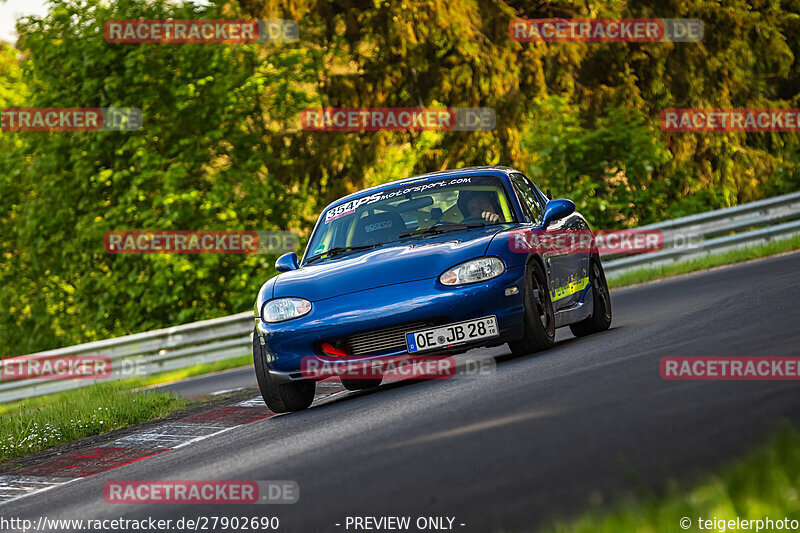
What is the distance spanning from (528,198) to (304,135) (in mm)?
17087

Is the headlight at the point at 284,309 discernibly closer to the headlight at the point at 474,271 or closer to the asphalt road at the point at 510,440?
the asphalt road at the point at 510,440

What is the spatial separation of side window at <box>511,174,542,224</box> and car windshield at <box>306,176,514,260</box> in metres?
0.26

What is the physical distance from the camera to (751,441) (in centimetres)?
456

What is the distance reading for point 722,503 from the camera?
11.3 ft

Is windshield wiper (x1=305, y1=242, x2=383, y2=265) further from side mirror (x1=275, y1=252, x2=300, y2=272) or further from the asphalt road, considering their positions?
the asphalt road

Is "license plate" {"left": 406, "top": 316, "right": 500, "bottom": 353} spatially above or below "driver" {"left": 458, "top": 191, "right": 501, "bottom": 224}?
below

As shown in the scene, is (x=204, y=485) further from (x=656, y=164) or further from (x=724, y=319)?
(x=656, y=164)

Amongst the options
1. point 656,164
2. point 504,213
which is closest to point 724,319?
point 504,213

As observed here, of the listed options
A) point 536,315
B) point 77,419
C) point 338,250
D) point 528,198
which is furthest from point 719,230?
point 77,419

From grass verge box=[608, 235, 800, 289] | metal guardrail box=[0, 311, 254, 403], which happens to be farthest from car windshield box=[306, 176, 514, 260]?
metal guardrail box=[0, 311, 254, 403]

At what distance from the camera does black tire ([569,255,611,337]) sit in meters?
10.1

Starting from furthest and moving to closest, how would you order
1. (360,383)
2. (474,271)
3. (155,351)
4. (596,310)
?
(155,351)
(596,310)
(360,383)
(474,271)

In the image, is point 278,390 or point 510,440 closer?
point 510,440

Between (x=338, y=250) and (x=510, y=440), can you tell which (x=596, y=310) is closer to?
(x=338, y=250)
